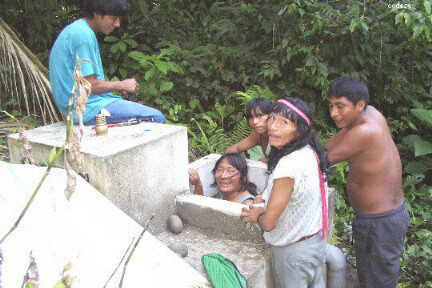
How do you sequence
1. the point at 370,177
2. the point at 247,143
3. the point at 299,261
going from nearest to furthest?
the point at 299,261 → the point at 370,177 → the point at 247,143

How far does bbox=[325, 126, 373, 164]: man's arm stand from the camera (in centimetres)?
309

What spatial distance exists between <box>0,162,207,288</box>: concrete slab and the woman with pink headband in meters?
0.75

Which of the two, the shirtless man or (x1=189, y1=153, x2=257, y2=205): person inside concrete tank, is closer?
the shirtless man

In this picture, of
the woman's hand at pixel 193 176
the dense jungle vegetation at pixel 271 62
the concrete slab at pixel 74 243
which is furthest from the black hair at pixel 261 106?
the dense jungle vegetation at pixel 271 62

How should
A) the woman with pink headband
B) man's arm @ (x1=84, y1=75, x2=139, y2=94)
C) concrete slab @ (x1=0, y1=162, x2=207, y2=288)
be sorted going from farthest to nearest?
Answer: 1. man's arm @ (x1=84, y1=75, x2=139, y2=94)
2. the woman with pink headband
3. concrete slab @ (x1=0, y1=162, x2=207, y2=288)

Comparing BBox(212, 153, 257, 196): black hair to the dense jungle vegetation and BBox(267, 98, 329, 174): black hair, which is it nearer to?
BBox(267, 98, 329, 174): black hair

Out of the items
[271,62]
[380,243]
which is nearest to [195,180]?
[380,243]

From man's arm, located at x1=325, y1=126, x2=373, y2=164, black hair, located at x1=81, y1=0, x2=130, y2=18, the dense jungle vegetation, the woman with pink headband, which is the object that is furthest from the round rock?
the dense jungle vegetation

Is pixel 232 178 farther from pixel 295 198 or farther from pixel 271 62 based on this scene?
pixel 271 62

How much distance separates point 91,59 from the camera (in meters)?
3.32

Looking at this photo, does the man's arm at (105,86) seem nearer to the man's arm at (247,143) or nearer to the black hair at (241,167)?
the black hair at (241,167)

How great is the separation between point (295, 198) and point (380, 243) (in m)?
1.12

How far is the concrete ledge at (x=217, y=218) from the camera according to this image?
331cm

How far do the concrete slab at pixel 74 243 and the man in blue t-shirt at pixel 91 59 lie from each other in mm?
1152
